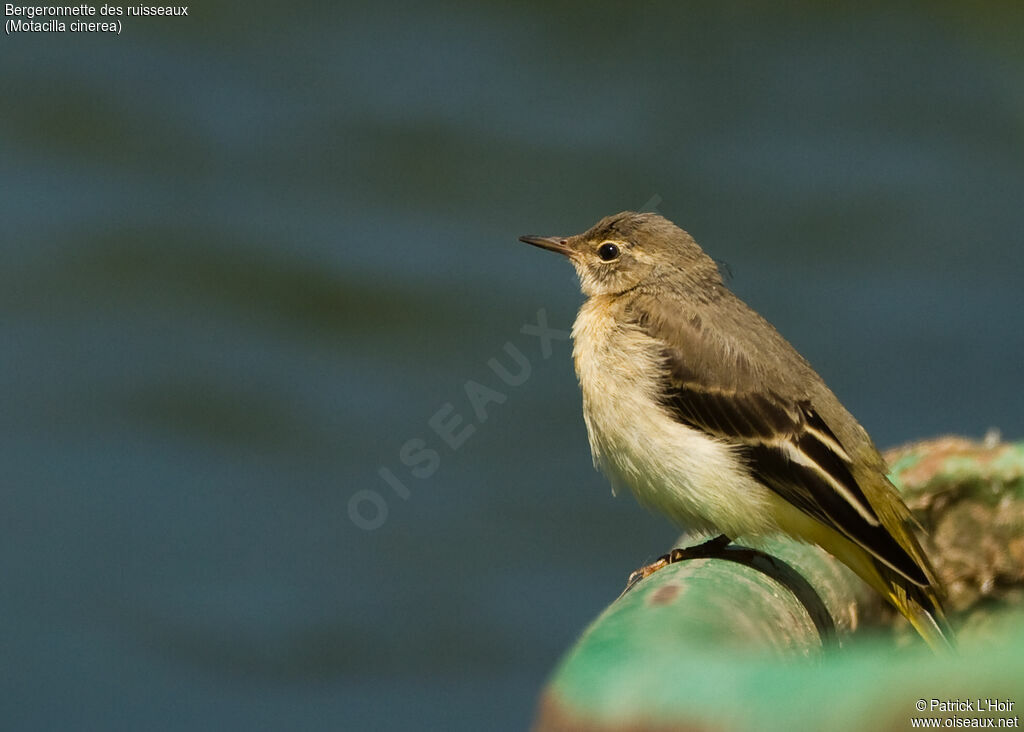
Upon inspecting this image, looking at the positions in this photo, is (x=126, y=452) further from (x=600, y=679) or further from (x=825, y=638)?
(x=600, y=679)

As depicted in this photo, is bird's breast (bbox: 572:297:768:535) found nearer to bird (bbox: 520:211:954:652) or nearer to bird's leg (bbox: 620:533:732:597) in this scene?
bird (bbox: 520:211:954:652)

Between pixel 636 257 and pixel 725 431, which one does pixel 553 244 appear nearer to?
pixel 636 257

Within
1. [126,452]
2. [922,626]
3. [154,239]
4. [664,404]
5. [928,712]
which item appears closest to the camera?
[928,712]

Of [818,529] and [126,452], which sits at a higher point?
[126,452]

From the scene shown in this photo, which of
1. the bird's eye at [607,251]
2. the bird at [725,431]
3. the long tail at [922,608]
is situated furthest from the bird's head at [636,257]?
the long tail at [922,608]

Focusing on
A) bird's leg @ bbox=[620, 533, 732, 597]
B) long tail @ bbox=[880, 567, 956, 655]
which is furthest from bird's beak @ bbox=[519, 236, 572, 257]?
long tail @ bbox=[880, 567, 956, 655]

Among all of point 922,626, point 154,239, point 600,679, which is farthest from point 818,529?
point 154,239

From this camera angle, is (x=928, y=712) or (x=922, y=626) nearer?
(x=928, y=712)
